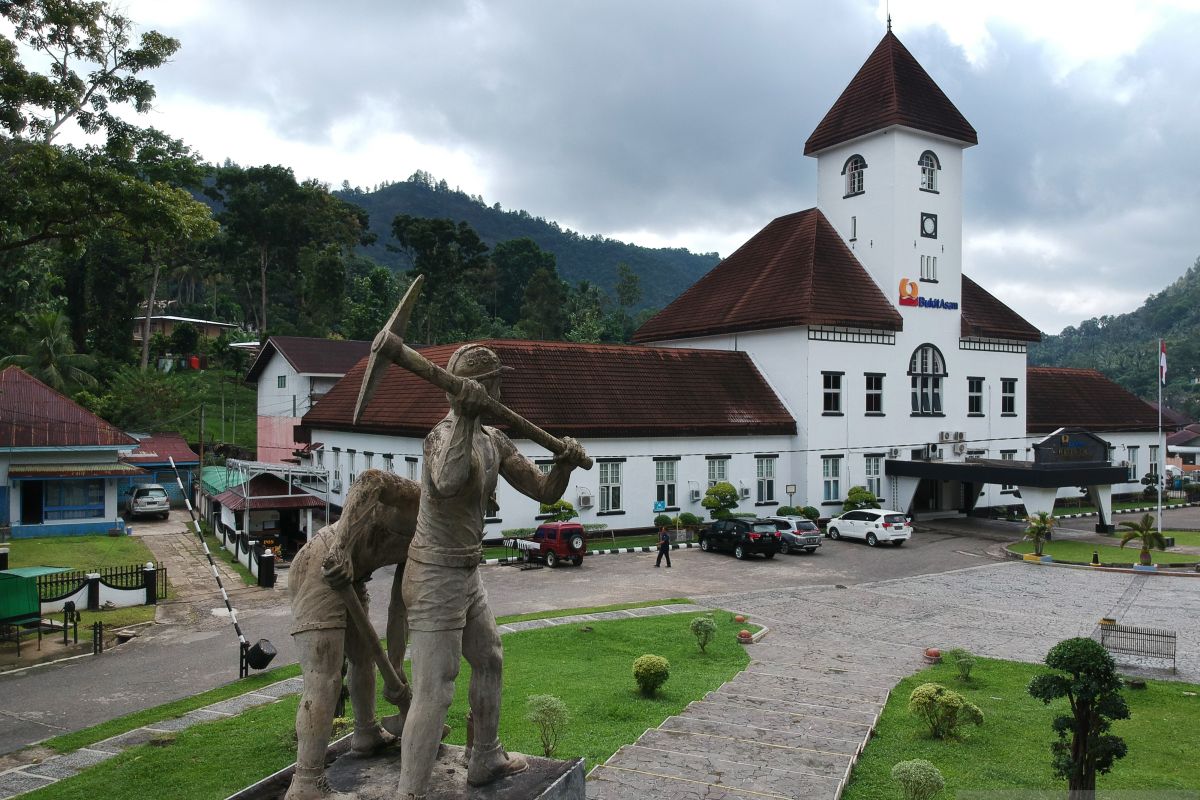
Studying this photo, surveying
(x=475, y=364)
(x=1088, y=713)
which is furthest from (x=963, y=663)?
(x=475, y=364)

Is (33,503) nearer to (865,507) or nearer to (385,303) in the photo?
(865,507)

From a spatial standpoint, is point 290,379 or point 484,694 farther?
point 290,379

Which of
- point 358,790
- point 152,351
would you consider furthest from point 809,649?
point 152,351

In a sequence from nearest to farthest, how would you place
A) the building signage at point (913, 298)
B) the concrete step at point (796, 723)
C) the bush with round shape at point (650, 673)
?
the concrete step at point (796, 723) < the bush with round shape at point (650, 673) < the building signage at point (913, 298)

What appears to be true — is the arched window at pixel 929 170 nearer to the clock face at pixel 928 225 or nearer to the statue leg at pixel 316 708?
the clock face at pixel 928 225

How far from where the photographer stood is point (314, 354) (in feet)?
145

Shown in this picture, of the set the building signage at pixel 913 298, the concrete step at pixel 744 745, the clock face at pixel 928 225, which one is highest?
the clock face at pixel 928 225

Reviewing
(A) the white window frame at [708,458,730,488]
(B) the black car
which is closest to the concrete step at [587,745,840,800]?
(B) the black car

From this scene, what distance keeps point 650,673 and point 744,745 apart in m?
2.55

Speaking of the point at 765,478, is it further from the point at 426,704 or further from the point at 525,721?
the point at 426,704

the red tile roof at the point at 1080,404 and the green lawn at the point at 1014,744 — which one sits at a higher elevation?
the red tile roof at the point at 1080,404

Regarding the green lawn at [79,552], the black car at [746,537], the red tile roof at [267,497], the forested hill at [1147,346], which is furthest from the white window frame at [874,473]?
the forested hill at [1147,346]

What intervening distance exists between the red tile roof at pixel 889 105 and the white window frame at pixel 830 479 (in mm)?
13885

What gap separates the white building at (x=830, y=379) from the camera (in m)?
30.1
